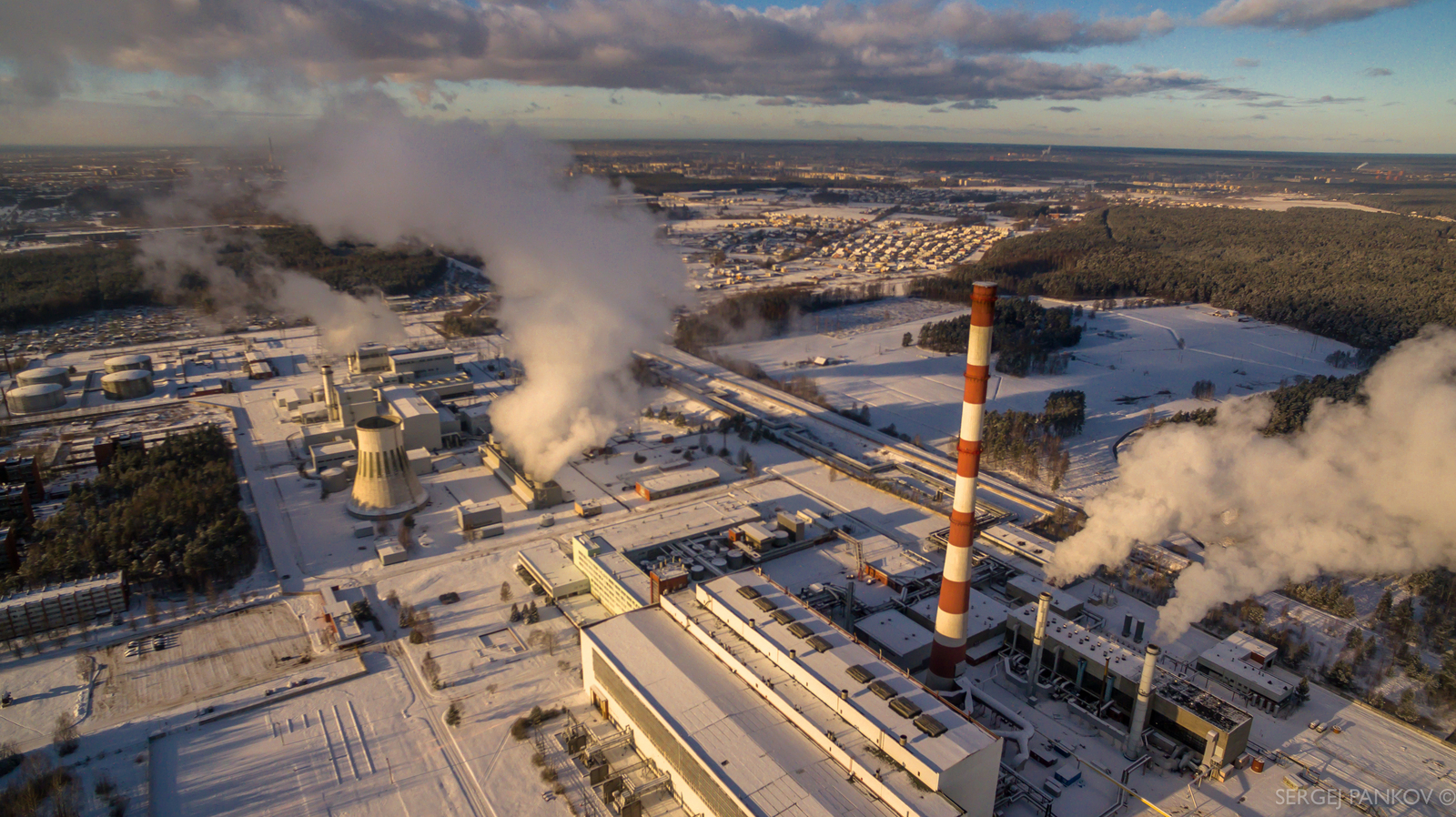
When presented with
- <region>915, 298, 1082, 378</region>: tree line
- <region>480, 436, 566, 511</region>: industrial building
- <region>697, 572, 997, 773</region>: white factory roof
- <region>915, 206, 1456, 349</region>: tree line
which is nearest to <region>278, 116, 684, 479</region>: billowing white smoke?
<region>480, 436, 566, 511</region>: industrial building

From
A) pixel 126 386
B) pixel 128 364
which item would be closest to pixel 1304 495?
pixel 126 386

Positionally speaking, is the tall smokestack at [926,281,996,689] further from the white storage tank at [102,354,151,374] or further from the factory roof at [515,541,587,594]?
the white storage tank at [102,354,151,374]

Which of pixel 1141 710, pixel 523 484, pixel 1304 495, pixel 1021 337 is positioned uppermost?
pixel 1304 495

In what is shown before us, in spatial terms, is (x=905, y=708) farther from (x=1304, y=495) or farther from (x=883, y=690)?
(x=1304, y=495)

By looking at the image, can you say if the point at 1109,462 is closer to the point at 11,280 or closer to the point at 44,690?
the point at 44,690

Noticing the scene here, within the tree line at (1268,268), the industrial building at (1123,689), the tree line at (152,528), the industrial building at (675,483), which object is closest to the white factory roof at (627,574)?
the industrial building at (675,483)

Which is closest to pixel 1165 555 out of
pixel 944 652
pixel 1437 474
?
pixel 1437 474
